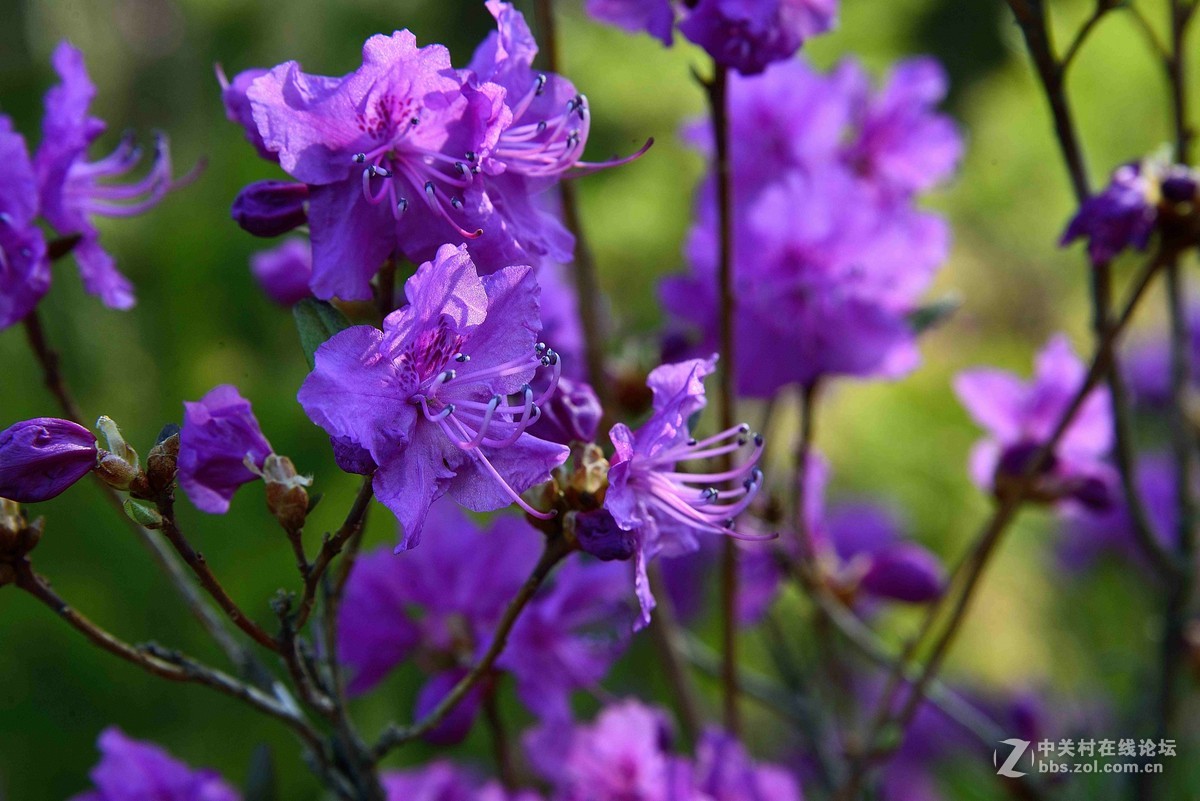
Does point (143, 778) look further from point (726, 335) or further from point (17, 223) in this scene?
point (726, 335)

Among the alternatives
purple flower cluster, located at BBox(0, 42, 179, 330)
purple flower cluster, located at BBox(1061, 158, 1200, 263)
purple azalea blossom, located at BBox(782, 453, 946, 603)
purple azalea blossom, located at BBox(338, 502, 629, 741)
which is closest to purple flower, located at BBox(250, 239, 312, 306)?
purple flower cluster, located at BBox(0, 42, 179, 330)

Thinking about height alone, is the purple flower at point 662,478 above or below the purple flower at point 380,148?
below

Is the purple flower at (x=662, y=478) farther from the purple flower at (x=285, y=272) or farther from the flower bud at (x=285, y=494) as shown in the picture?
the purple flower at (x=285, y=272)

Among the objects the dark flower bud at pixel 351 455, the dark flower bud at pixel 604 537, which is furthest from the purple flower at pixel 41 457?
the dark flower bud at pixel 604 537

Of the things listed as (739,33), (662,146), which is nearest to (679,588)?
(739,33)

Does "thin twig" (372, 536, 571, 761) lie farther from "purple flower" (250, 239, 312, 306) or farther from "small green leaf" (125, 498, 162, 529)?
"purple flower" (250, 239, 312, 306)

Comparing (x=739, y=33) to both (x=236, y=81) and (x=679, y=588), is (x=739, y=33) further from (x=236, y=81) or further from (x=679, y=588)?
(x=679, y=588)
